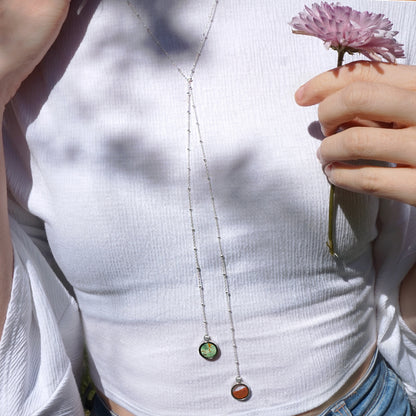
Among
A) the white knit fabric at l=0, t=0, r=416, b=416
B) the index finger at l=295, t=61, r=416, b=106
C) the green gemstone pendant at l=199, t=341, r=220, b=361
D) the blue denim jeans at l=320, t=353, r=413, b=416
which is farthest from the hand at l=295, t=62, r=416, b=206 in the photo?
the blue denim jeans at l=320, t=353, r=413, b=416

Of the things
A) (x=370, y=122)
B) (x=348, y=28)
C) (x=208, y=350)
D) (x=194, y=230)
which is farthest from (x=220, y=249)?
(x=348, y=28)

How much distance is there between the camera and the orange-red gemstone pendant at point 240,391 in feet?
3.84

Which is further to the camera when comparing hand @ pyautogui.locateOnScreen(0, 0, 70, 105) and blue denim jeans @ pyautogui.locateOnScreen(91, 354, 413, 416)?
blue denim jeans @ pyautogui.locateOnScreen(91, 354, 413, 416)

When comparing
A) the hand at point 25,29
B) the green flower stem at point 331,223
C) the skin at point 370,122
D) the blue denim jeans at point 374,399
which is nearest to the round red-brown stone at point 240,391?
the blue denim jeans at point 374,399

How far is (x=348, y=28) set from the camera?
2.86ft

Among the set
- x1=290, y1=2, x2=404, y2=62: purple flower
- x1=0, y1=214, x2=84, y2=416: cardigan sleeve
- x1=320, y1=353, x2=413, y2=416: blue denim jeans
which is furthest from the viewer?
x1=320, y1=353, x2=413, y2=416: blue denim jeans

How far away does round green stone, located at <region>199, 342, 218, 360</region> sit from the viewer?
3.76 feet

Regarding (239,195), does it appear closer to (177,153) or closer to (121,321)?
(177,153)

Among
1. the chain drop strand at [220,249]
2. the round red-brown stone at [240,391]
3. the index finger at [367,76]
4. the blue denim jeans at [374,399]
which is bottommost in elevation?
the blue denim jeans at [374,399]

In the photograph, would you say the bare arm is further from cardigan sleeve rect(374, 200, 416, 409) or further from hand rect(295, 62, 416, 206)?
cardigan sleeve rect(374, 200, 416, 409)

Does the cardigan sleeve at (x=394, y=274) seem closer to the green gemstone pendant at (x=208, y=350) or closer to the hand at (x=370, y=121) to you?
the hand at (x=370, y=121)

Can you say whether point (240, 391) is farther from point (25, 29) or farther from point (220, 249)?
point (25, 29)

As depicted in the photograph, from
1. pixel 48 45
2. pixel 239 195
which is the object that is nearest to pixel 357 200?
pixel 239 195

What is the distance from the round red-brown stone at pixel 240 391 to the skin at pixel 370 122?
492 millimetres
